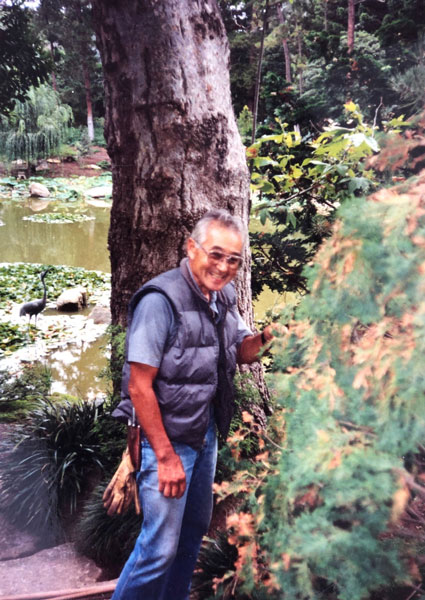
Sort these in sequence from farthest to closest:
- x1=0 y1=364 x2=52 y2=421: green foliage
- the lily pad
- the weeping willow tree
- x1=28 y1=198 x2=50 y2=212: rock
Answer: x1=28 y1=198 x2=50 y2=212: rock < the lily pad < the weeping willow tree < x1=0 y1=364 x2=52 y2=421: green foliage

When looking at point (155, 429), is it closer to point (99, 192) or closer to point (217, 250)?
point (217, 250)

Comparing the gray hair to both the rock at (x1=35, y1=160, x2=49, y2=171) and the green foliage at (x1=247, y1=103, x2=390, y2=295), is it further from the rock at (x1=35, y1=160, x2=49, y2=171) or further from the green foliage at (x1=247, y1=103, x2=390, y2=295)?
the rock at (x1=35, y1=160, x2=49, y2=171)

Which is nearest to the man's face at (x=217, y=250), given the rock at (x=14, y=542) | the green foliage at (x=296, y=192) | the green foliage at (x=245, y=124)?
the green foliage at (x=296, y=192)

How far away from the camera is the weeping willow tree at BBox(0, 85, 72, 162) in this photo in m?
11.9

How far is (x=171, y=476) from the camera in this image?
1432mm

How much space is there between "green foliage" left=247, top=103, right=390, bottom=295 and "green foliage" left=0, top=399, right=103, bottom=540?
4.84 ft

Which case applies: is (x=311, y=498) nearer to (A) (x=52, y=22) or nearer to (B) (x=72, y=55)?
(A) (x=52, y=22)

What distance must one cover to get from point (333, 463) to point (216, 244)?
84cm

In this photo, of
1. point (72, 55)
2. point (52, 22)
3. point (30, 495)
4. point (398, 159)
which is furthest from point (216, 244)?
point (72, 55)

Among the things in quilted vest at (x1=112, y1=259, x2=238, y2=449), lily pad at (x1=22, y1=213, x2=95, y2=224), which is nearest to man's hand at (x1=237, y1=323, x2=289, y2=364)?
quilted vest at (x1=112, y1=259, x2=238, y2=449)

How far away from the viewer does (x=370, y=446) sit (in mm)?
782

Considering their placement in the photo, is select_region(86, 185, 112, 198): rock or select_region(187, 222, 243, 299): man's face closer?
select_region(187, 222, 243, 299): man's face

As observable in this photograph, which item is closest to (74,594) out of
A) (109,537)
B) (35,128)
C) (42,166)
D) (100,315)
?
(109,537)

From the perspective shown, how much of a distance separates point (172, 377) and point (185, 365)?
0.18 ft
